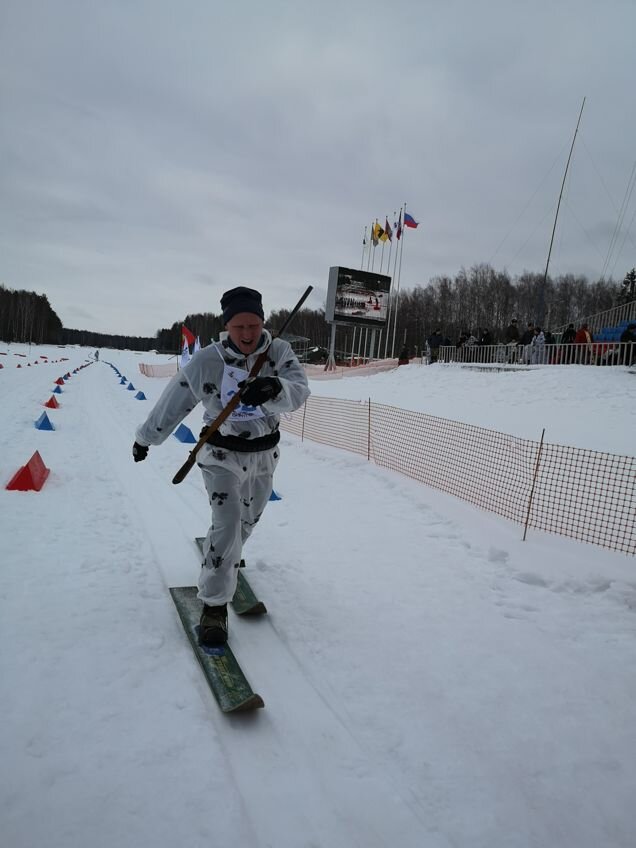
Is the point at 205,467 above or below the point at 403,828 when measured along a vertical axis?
above

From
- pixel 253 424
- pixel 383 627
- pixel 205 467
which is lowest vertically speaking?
pixel 383 627

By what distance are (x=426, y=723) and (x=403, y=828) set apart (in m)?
0.64

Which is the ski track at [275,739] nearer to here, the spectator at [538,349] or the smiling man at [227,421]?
the smiling man at [227,421]

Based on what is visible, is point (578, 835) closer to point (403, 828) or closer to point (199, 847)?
point (403, 828)

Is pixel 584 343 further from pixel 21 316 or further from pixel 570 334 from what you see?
pixel 21 316

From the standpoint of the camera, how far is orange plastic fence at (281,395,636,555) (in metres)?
5.43

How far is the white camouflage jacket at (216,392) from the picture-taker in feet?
9.85

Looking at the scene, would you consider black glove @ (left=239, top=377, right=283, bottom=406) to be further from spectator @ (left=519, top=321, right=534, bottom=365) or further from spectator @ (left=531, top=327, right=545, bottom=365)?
spectator @ (left=519, top=321, right=534, bottom=365)

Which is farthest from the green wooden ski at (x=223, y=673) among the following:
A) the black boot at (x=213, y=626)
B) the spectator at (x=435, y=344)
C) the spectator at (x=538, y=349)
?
the spectator at (x=435, y=344)

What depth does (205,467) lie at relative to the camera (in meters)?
3.04

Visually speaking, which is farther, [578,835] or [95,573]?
[95,573]

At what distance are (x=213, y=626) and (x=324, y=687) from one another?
2.37 ft

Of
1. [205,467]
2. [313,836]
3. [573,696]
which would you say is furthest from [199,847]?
[573,696]

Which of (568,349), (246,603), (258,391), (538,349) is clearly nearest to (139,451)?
(258,391)
